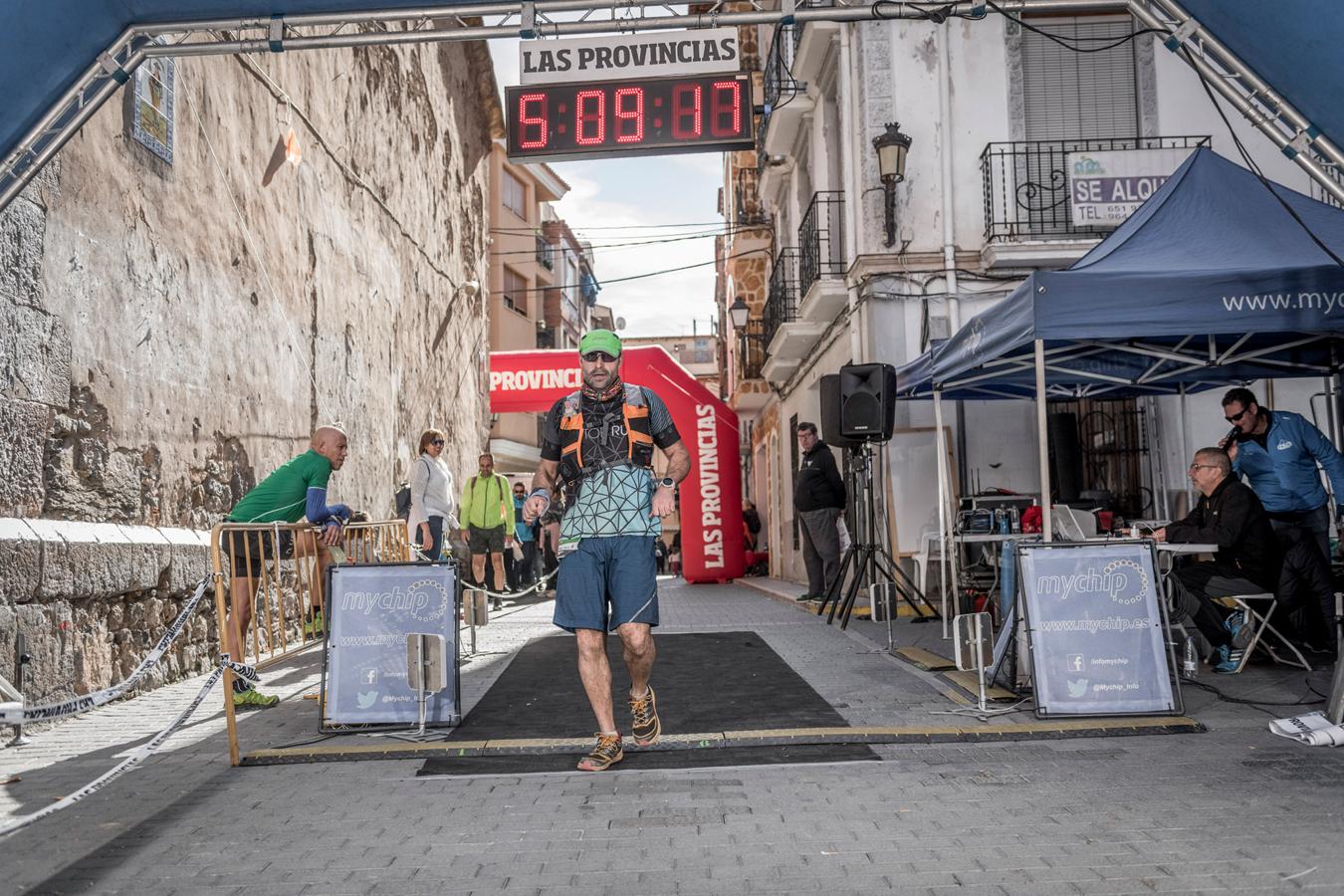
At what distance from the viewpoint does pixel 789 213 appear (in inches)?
850

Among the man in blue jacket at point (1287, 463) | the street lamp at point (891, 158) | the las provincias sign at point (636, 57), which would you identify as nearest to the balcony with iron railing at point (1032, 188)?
the street lamp at point (891, 158)

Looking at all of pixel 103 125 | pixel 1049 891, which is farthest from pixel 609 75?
pixel 1049 891

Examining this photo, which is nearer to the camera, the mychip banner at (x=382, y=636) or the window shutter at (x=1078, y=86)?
the mychip banner at (x=382, y=636)

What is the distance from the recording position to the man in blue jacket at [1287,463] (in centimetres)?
808

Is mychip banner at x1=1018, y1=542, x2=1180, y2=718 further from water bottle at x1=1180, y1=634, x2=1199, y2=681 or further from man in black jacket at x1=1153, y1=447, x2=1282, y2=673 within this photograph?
man in black jacket at x1=1153, y1=447, x2=1282, y2=673

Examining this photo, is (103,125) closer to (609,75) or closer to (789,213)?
(609,75)

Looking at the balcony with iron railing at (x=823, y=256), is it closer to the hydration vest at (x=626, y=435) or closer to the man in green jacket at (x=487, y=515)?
the man in green jacket at (x=487, y=515)

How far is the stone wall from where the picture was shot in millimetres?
6863

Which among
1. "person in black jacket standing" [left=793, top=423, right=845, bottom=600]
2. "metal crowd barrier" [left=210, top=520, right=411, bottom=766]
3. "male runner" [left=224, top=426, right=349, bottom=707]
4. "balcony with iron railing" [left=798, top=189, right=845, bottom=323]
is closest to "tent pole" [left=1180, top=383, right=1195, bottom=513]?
"person in black jacket standing" [left=793, top=423, right=845, bottom=600]

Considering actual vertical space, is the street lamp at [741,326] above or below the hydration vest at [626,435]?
above

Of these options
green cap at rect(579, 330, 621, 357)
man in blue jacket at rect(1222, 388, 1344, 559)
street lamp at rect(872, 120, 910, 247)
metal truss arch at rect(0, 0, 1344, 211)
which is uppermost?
street lamp at rect(872, 120, 910, 247)

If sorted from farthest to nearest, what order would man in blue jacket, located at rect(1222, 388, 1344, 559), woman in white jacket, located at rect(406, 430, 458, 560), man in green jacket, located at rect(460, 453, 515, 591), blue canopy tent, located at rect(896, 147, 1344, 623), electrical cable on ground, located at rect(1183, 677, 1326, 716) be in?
man in green jacket, located at rect(460, 453, 515, 591)
woman in white jacket, located at rect(406, 430, 458, 560)
man in blue jacket, located at rect(1222, 388, 1344, 559)
blue canopy tent, located at rect(896, 147, 1344, 623)
electrical cable on ground, located at rect(1183, 677, 1326, 716)

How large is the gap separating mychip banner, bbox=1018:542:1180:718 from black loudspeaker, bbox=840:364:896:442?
178 inches

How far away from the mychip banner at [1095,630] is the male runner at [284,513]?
13.5 ft
